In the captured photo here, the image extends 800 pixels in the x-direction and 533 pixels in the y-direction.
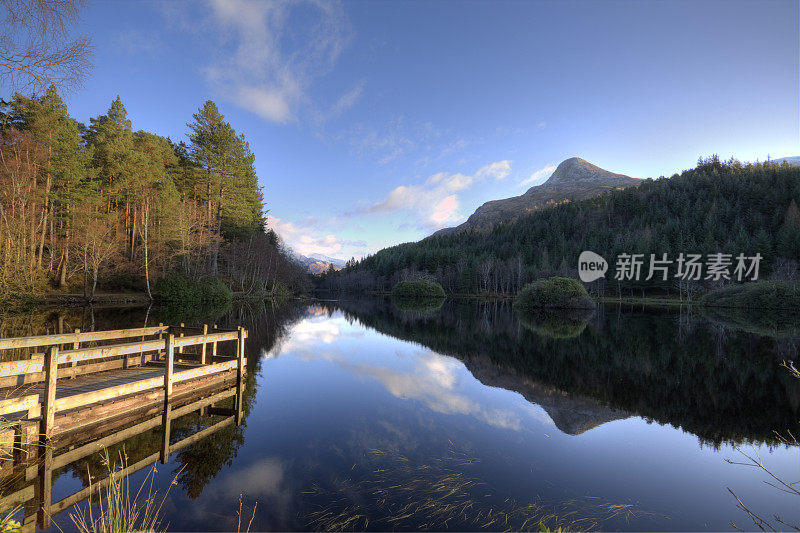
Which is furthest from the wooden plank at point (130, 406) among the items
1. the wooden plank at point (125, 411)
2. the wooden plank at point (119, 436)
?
the wooden plank at point (119, 436)

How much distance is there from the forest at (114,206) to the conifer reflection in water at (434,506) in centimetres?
2826

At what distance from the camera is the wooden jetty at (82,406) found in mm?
5719

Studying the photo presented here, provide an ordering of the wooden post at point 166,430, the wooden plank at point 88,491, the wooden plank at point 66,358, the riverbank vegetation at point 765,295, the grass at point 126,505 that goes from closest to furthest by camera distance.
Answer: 1. the grass at point 126,505
2. the wooden plank at point 88,491
3. the wooden plank at point 66,358
4. the wooden post at point 166,430
5. the riverbank vegetation at point 765,295

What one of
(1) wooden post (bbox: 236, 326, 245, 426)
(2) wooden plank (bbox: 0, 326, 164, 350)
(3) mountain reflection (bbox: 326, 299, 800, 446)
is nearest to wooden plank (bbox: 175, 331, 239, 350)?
(1) wooden post (bbox: 236, 326, 245, 426)

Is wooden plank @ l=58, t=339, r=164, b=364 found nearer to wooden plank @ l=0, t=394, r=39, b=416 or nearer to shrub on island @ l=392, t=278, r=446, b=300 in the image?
wooden plank @ l=0, t=394, r=39, b=416

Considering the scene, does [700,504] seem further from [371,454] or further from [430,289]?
[430,289]

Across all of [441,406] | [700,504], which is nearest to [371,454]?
[441,406]

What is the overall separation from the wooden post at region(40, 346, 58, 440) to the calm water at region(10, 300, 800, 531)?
97 cm

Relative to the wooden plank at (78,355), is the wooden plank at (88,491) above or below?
below

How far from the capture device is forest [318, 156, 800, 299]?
283 feet

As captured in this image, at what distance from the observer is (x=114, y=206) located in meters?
40.4

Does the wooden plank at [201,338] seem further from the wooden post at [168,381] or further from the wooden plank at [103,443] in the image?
the wooden plank at [103,443]

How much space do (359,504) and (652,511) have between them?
16.2 feet

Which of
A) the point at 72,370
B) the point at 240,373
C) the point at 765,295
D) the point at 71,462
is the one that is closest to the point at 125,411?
the point at 71,462
